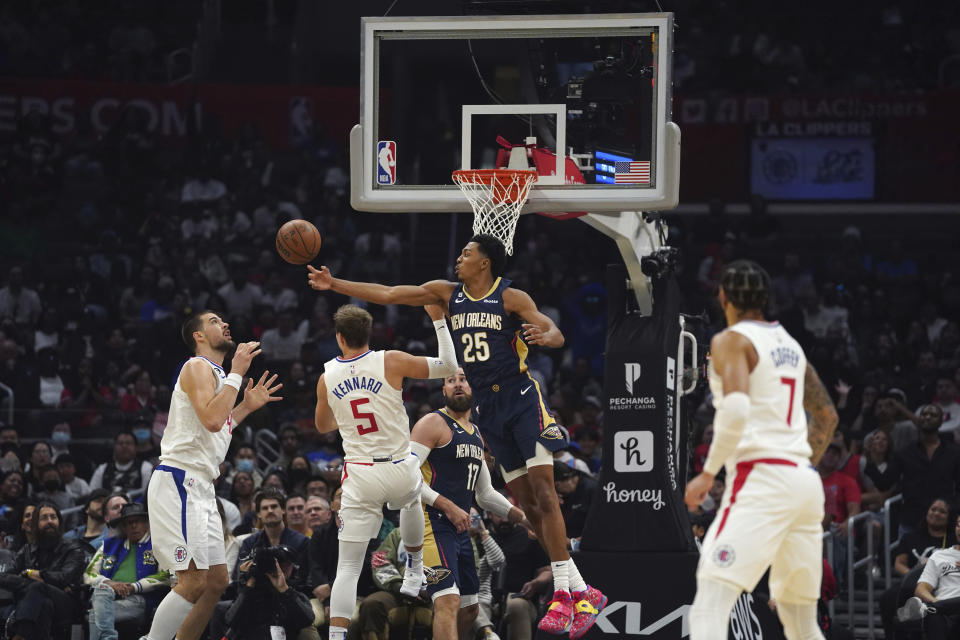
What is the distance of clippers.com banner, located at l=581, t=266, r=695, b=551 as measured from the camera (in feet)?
38.1

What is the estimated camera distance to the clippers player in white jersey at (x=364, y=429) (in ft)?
30.5

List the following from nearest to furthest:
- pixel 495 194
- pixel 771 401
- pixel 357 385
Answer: pixel 771 401 → pixel 357 385 → pixel 495 194

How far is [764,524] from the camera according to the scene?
6695mm

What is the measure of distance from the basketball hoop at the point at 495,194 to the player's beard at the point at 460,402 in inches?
48.6

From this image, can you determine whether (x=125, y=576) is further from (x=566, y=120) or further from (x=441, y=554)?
(x=566, y=120)

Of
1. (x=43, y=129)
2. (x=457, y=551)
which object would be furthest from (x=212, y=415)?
(x=43, y=129)

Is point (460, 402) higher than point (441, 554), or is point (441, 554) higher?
point (460, 402)

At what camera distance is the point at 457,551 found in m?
10.7

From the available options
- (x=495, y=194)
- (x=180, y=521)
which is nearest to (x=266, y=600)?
(x=180, y=521)

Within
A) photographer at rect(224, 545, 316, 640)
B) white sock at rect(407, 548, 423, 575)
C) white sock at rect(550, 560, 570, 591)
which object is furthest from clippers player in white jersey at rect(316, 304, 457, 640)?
photographer at rect(224, 545, 316, 640)

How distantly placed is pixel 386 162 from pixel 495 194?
1060 mm

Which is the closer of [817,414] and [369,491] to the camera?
[817,414]

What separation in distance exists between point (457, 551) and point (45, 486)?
5663 mm

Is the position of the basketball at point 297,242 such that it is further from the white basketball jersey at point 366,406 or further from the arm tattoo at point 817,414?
the arm tattoo at point 817,414
